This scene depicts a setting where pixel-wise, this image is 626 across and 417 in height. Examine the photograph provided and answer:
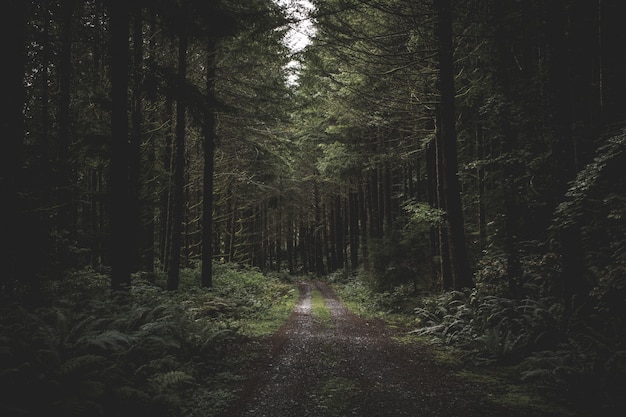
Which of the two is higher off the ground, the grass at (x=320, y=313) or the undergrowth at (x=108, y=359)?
the undergrowth at (x=108, y=359)

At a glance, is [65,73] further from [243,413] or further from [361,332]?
[361,332]

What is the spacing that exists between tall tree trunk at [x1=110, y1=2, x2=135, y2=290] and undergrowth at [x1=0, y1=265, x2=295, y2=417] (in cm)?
156

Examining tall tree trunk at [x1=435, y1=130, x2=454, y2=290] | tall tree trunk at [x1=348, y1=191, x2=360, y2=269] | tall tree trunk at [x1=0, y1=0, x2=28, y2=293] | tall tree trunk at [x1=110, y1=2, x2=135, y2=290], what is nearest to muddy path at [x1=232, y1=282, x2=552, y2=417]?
tall tree trunk at [x1=435, y1=130, x2=454, y2=290]

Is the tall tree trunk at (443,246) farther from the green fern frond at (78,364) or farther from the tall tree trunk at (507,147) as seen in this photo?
the green fern frond at (78,364)

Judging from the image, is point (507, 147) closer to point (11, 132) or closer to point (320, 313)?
point (320, 313)

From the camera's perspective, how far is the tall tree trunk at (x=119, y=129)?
A: 9.22 m

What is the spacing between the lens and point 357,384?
677 centimetres

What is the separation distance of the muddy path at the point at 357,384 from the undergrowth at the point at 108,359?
2.50 feet

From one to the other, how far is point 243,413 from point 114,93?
7760 mm

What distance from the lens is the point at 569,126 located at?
7438mm

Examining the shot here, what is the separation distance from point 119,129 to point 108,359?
18.5ft

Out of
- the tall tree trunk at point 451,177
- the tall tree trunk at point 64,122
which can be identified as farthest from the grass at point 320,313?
the tall tree trunk at point 64,122

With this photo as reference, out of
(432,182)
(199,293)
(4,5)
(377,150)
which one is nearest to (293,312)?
(199,293)

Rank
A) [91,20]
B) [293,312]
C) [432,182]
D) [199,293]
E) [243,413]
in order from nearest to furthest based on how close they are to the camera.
Answer: [243,413], [91,20], [199,293], [293,312], [432,182]
